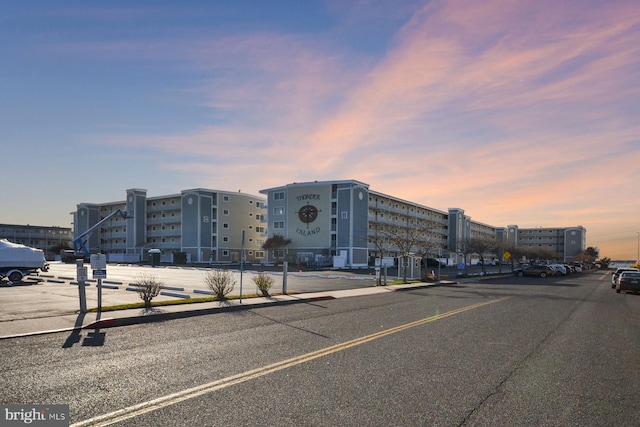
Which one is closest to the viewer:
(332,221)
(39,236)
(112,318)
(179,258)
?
(112,318)

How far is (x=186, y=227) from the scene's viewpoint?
82.6 metres

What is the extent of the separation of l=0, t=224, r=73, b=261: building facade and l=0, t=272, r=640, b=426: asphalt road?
123974mm

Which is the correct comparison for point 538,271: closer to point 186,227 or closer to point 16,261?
point 16,261

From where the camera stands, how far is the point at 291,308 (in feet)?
50.4

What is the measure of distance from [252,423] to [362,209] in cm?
6724

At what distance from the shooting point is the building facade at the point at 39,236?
4579 inches

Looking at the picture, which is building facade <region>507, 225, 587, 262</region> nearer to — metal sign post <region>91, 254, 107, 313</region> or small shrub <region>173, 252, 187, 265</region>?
small shrub <region>173, 252, 187, 265</region>

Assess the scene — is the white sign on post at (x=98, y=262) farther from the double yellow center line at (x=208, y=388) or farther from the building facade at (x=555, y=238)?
the building facade at (x=555, y=238)

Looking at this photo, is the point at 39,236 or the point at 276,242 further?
the point at 39,236

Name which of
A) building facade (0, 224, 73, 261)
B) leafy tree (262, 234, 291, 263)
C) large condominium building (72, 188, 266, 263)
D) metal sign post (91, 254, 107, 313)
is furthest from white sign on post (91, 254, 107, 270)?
building facade (0, 224, 73, 261)

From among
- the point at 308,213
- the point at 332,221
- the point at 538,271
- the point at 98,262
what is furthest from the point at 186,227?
the point at 98,262

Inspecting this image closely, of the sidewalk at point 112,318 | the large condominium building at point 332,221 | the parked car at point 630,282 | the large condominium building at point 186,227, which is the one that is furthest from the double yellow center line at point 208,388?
the large condominium building at point 186,227

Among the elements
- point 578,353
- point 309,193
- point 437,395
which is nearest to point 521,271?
point 309,193

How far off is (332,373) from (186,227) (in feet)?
263
